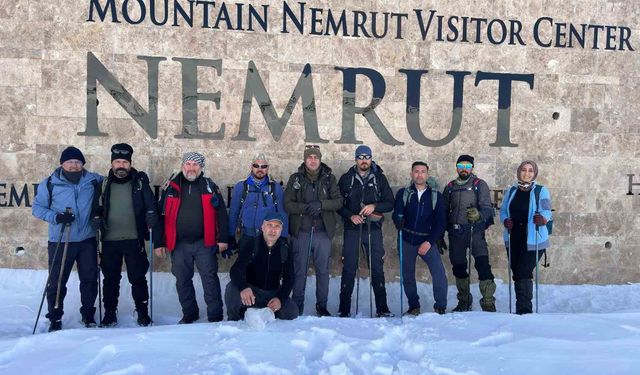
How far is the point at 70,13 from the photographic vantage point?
5855mm

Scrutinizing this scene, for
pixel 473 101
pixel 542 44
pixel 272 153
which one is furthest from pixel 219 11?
pixel 542 44

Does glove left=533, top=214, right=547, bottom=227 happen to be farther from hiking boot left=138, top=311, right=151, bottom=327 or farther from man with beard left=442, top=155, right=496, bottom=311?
hiking boot left=138, top=311, right=151, bottom=327

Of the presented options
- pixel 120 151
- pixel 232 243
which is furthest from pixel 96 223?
pixel 232 243

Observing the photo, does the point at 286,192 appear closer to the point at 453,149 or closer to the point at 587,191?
the point at 453,149

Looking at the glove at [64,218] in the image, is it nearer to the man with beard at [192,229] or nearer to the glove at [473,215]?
the man with beard at [192,229]

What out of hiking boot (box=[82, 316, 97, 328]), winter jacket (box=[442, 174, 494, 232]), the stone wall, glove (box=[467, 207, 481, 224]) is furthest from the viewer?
the stone wall

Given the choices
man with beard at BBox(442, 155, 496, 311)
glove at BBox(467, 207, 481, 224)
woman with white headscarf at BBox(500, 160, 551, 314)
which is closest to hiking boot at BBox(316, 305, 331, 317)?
man with beard at BBox(442, 155, 496, 311)

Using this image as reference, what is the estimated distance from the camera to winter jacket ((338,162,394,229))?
5.46 m

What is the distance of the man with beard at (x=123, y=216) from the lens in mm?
4918

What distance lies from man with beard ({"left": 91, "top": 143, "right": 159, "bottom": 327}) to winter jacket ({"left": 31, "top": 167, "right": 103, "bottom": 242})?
0.17m

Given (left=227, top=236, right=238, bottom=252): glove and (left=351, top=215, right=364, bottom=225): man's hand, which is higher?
(left=351, top=215, right=364, bottom=225): man's hand

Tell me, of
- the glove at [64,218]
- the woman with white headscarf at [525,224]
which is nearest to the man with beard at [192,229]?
the glove at [64,218]

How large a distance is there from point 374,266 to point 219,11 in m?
4.01

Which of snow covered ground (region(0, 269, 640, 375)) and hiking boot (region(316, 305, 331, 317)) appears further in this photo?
hiking boot (region(316, 305, 331, 317))
